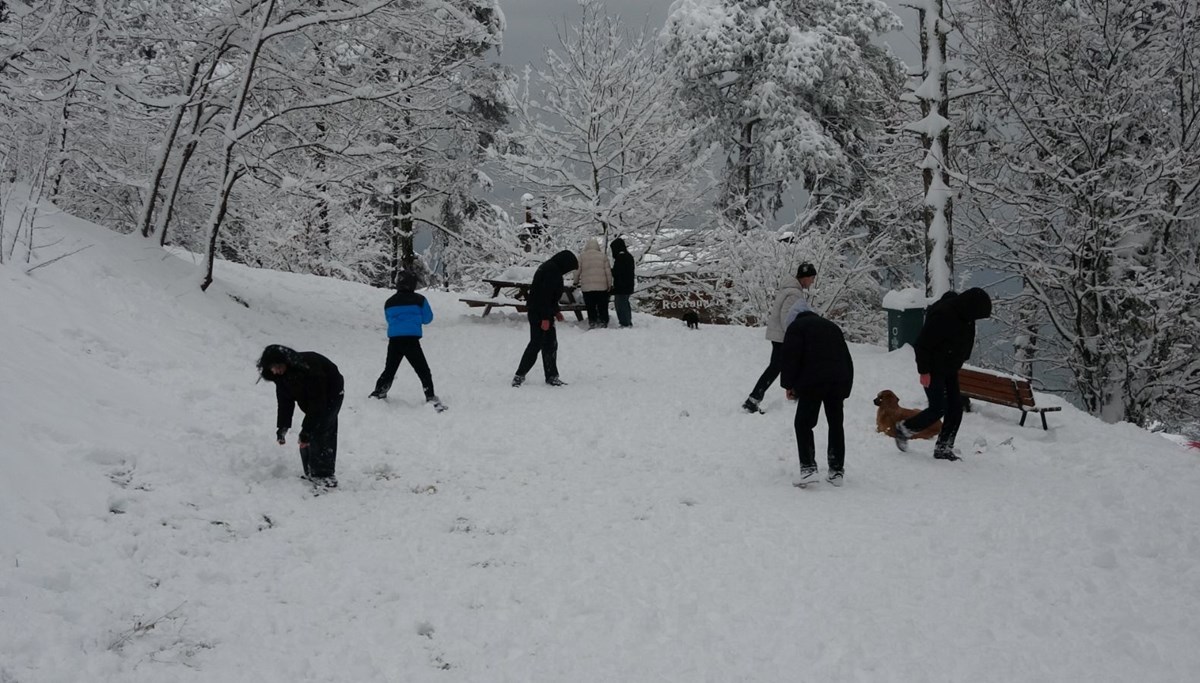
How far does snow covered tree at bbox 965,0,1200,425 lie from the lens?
13633mm

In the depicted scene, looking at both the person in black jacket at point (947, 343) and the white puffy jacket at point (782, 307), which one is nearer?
the person in black jacket at point (947, 343)

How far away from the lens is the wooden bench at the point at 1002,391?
9961mm

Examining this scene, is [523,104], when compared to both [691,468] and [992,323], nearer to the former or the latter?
[992,323]

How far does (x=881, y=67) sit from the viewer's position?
974 inches

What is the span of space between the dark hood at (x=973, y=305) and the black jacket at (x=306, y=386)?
5937 mm

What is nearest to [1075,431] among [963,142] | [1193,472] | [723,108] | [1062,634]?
[1193,472]

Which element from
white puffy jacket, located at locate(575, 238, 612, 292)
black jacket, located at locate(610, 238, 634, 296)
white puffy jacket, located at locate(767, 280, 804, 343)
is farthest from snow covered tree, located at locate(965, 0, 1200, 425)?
white puffy jacket, located at locate(575, 238, 612, 292)

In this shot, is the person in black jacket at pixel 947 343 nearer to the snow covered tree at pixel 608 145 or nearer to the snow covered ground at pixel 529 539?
the snow covered ground at pixel 529 539

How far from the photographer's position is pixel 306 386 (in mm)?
6625

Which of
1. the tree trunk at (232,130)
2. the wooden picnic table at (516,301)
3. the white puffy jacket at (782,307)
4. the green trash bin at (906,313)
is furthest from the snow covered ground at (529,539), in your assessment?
the wooden picnic table at (516,301)

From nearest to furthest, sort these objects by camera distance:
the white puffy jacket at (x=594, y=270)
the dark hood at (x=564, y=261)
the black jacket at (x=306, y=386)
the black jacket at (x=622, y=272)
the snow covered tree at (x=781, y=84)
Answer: the black jacket at (x=306, y=386)
the dark hood at (x=564, y=261)
the white puffy jacket at (x=594, y=270)
the black jacket at (x=622, y=272)
the snow covered tree at (x=781, y=84)

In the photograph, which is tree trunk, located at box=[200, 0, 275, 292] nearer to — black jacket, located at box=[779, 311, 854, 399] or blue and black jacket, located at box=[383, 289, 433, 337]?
blue and black jacket, located at box=[383, 289, 433, 337]

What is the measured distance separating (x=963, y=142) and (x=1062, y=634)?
1370 cm

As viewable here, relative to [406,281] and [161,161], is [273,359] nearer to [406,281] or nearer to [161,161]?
[406,281]
